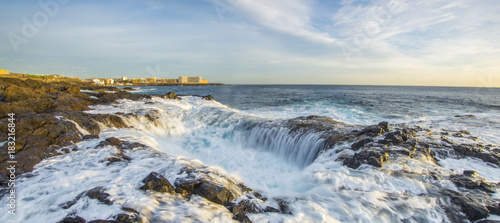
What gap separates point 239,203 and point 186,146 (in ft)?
22.1

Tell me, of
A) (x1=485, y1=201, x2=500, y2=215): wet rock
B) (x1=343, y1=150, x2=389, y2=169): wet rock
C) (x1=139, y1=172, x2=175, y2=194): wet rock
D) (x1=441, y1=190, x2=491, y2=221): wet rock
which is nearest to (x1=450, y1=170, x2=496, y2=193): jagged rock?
(x1=441, y1=190, x2=491, y2=221): wet rock

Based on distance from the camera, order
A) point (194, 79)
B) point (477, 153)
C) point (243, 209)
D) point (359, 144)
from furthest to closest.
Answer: point (194, 79)
point (359, 144)
point (477, 153)
point (243, 209)

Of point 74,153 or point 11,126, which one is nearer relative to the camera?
point 74,153

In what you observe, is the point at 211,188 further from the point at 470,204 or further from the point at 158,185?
the point at 470,204

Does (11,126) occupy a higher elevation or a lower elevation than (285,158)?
higher

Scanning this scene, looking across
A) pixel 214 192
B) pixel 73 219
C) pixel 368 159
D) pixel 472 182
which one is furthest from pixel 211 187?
pixel 472 182

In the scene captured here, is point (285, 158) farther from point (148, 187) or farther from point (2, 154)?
point (2, 154)

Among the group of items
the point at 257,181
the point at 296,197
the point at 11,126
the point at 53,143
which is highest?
the point at 11,126

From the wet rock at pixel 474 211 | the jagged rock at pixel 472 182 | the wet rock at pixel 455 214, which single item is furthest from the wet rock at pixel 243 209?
the jagged rock at pixel 472 182

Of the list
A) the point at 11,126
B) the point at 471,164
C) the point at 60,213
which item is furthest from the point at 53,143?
the point at 471,164

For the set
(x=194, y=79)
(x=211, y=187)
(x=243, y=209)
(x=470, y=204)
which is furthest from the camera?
(x=194, y=79)

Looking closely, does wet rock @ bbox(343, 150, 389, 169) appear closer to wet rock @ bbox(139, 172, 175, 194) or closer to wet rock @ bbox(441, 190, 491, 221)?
wet rock @ bbox(441, 190, 491, 221)

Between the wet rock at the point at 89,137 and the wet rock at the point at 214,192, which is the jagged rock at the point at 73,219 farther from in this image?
the wet rock at the point at 89,137

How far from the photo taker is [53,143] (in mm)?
6547
